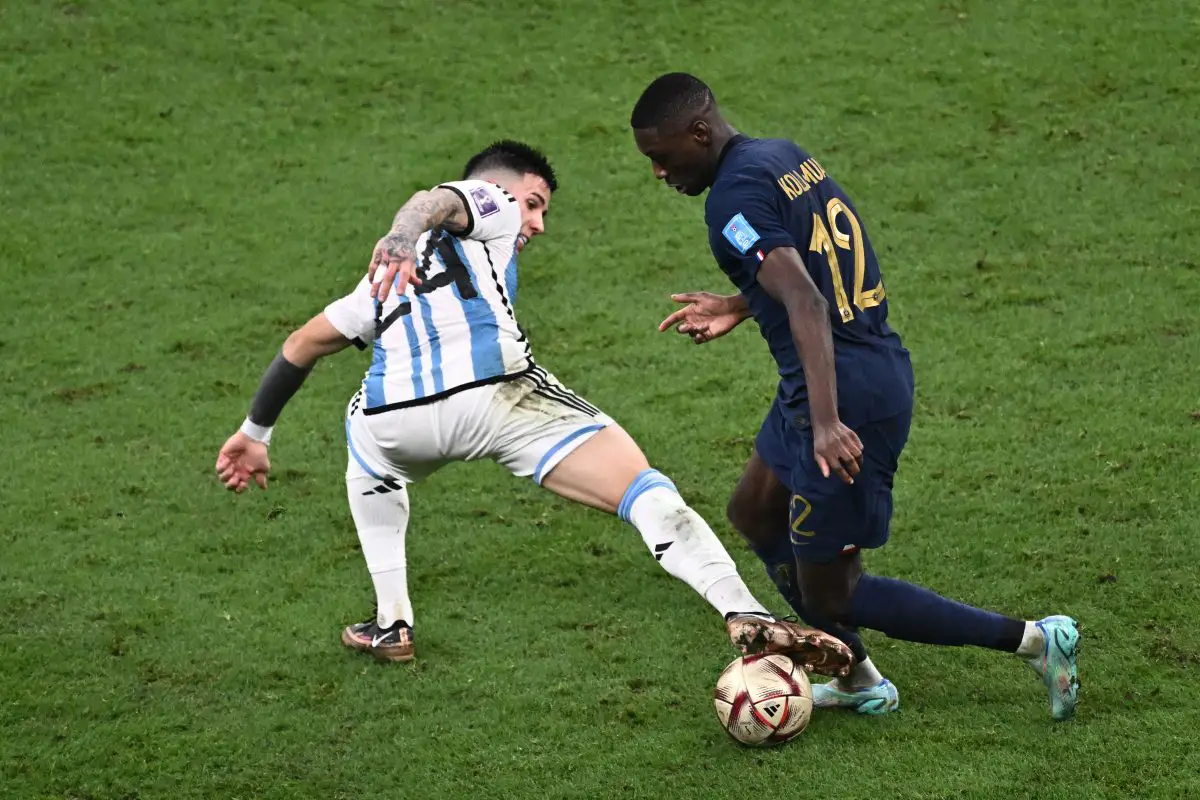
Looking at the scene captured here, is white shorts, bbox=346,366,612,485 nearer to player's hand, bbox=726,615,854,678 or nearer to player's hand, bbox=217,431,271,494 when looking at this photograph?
player's hand, bbox=217,431,271,494

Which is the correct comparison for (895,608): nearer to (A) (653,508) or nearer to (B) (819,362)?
(A) (653,508)

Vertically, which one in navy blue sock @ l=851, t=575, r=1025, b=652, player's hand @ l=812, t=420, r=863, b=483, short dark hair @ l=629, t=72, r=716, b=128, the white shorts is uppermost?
short dark hair @ l=629, t=72, r=716, b=128

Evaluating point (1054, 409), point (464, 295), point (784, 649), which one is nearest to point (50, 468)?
point (464, 295)

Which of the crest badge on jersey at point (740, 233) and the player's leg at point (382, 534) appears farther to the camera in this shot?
the player's leg at point (382, 534)

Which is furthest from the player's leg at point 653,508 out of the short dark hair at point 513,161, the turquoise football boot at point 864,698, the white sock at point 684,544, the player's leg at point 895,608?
the short dark hair at point 513,161

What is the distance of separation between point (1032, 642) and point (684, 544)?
42.6 inches

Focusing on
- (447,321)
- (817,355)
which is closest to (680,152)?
(817,355)

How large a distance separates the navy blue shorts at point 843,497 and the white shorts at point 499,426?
2.89ft

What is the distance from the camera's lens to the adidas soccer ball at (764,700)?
4.50 meters

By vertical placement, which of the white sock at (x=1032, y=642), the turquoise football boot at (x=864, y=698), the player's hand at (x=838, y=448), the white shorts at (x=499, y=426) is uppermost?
the player's hand at (x=838, y=448)

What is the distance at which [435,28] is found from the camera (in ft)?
37.4

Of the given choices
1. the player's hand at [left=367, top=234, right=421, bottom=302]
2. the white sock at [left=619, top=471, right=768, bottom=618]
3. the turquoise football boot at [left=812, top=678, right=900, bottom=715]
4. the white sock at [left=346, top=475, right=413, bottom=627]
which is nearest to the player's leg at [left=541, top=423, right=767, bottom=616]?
the white sock at [left=619, top=471, right=768, bottom=618]

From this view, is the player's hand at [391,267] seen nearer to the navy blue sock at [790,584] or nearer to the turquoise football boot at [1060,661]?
the navy blue sock at [790,584]

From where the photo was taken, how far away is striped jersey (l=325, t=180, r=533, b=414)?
5016mm
